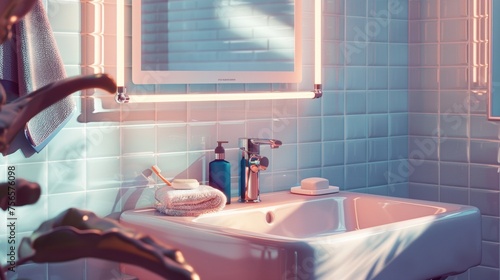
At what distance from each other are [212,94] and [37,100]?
146 centimetres

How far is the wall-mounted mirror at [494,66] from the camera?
2559mm

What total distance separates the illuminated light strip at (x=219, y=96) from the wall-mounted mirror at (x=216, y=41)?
42 millimetres

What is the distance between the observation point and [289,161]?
240cm

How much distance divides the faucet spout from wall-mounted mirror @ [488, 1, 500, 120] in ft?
6.84

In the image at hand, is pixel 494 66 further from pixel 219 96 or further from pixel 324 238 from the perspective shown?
A: pixel 324 238

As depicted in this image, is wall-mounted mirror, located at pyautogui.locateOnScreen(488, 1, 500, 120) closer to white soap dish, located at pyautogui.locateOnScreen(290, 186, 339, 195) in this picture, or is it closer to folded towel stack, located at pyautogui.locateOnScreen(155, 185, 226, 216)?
white soap dish, located at pyautogui.locateOnScreen(290, 186, 339, 195)

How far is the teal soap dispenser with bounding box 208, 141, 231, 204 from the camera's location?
211cm

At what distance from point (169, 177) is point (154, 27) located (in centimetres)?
40

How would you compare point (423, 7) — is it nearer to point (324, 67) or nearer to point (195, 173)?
point (324, 67)

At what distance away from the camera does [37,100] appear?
2.16 ft

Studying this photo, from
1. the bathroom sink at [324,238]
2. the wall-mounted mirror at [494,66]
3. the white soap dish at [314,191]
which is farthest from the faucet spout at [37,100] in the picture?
the wall-mounted mirror at [494,66]

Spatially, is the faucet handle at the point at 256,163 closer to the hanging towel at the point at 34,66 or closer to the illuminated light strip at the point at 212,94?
the illuminated light strip at the point at 212,94

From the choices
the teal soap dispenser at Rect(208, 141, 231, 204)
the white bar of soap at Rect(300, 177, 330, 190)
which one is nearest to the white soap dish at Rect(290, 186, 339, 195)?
the white bar of soap at Rect(300, 177, 330, 190)

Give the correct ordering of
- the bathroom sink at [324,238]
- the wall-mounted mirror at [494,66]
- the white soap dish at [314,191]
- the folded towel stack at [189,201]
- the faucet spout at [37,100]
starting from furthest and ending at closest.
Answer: the wall-mounted mirror at [494,66] → the white soap dish at [314,191] → the folded towel stack at [189,201] → the bathroom sink at [324,238] → the faucet spout at [37,100]
